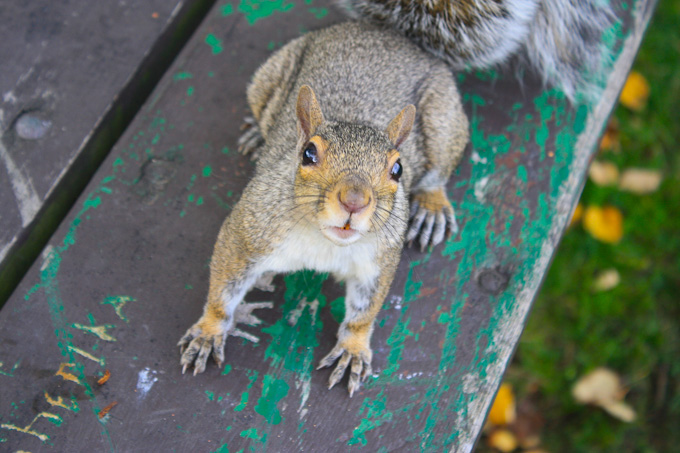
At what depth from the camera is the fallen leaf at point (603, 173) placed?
230 centimetres

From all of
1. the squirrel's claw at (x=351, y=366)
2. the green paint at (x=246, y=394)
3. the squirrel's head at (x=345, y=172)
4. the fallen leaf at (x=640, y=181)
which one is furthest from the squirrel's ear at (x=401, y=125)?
the fallen leaf at (x=640, y=181)

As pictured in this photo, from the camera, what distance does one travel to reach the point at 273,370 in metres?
1.37

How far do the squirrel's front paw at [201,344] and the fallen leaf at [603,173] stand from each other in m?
1.55

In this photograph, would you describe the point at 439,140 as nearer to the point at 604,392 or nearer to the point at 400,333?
the point at 400,333

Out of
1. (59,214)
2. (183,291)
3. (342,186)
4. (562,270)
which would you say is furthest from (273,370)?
(562,270)

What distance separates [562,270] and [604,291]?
15cm

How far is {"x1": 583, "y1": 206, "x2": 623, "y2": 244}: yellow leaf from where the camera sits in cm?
223

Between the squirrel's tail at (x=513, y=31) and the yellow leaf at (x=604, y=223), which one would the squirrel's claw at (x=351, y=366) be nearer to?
the squirrel's tail at (x=513, y=31)

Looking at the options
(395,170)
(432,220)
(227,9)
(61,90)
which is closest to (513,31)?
(432,220)

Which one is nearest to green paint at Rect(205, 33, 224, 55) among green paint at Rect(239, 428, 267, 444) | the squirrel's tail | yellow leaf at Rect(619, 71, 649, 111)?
the squirrel's tail

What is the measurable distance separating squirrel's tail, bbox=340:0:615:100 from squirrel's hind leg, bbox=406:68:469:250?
14cm

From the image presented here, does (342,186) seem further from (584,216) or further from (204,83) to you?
(584,216)

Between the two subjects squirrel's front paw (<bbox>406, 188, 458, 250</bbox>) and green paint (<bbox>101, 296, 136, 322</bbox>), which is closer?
green paint (<bbox>101, 296, 136, 322</bbox>)

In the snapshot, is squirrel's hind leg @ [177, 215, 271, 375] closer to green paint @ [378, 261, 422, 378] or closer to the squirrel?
the squirrel
